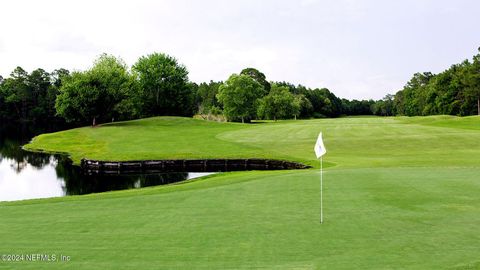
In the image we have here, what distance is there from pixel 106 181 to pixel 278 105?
84.1 m

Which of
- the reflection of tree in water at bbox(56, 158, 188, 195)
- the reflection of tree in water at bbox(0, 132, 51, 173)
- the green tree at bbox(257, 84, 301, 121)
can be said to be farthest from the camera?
the green tree at bbox(257, 84, 301, 121)

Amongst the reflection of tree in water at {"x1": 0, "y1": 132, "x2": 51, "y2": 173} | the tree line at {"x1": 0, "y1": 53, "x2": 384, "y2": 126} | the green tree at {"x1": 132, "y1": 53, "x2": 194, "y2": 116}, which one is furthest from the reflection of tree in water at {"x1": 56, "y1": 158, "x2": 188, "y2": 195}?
the green tree at {"x1": 132, "y1": 53, "x2": 194, "y2": 116}

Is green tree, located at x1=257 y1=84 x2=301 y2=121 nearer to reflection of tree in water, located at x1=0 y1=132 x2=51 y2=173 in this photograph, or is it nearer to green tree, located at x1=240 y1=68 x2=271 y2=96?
green tree, located at x1=240 y1=68 x2=271 y2=96

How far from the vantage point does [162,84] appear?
82312 millimetres

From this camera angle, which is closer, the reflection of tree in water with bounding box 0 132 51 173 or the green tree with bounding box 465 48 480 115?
the reflection of tree in water with bounding box 0 132 51 173

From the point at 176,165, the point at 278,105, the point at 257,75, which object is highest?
the point at 257,75

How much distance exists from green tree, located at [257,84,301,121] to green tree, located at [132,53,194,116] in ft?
93.7

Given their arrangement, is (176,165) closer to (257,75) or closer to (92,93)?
(92,93)

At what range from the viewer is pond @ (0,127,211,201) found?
26.3 m

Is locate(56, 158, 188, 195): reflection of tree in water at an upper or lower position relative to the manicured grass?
lower

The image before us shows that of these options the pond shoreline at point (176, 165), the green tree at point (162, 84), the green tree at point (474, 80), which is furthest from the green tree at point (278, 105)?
the pond shoreline at point (176, 165)

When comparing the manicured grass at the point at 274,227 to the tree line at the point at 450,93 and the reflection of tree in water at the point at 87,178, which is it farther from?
the tree line at the point at 450,93

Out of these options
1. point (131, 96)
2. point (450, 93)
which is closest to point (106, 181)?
point (131, 96)

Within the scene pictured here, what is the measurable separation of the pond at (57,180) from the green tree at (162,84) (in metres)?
42.7
